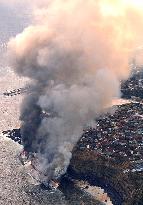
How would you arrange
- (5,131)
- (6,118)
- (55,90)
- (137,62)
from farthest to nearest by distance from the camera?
(137,62)
(6,118)
(5,131)
(55,90)

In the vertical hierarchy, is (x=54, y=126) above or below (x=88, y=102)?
below

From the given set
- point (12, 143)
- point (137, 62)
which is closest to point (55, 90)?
point (12, 143)

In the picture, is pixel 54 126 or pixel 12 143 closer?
pixel 54 126

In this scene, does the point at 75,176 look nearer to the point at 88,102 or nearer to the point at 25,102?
the point at 88,102

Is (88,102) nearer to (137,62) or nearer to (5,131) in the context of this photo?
(5,131)

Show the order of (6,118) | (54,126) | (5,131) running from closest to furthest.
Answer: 1. (54,126)
2. (5,131)
3. (6,118)

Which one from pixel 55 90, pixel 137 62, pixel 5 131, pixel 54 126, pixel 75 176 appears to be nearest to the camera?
pixel 75 176

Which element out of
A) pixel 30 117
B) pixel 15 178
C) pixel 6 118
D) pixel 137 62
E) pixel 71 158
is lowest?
pixel 15 178

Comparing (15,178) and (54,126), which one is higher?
(54,126)

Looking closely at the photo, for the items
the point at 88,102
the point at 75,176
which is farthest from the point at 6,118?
the point at 75,176

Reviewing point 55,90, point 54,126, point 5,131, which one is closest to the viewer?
point 54,126
